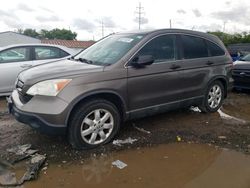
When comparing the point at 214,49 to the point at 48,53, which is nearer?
the point at 214,49

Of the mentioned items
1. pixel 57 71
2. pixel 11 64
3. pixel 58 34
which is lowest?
pixel 57 71

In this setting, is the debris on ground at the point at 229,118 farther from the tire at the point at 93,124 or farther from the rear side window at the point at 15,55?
the rear side window at the point at 15,55

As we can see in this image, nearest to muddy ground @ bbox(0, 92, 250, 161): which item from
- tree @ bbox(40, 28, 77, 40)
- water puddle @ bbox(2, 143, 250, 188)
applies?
water puddle @ bbox(2, 143, 250, 188)

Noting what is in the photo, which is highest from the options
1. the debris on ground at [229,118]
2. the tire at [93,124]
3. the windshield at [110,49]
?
the windshield at [110,49]

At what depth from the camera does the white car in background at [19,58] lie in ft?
25.0

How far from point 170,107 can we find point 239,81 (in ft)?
13.8

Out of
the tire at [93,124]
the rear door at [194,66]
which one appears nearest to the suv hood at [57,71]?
the tire at [93,124]

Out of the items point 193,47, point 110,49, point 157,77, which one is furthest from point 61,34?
point 157,77

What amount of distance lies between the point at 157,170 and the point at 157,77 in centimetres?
171

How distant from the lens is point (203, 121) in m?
5.92

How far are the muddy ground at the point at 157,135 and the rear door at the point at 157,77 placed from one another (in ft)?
1.78

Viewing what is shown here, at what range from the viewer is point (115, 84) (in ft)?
14.9

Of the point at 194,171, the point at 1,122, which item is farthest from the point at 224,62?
the point at 1,122

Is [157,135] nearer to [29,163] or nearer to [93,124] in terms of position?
[93,124]
